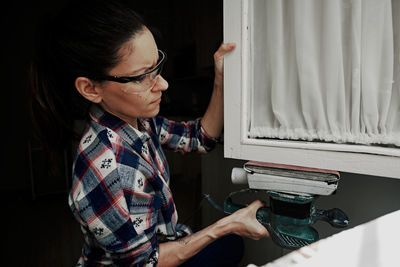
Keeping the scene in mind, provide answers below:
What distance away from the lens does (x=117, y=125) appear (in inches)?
33.0

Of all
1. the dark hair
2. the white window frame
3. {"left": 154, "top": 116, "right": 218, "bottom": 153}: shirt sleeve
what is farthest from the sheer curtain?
the dark hair

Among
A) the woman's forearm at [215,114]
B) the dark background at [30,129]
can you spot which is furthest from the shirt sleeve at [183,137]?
the dark background at [30,129]

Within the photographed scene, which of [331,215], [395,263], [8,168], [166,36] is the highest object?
[166,36]

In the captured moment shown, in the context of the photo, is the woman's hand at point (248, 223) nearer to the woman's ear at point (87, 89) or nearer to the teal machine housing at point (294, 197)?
the teal machine housing at point (294, 197)

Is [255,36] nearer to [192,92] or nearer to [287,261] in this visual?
[287,261]

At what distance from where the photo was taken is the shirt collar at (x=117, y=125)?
0.83 meters

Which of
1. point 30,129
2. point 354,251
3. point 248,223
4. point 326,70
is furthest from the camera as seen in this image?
point 30,129

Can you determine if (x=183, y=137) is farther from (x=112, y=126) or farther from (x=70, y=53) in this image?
(x=70, y=53)

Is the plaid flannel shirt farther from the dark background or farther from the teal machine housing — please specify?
the dark background

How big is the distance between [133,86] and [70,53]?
195 millimetres

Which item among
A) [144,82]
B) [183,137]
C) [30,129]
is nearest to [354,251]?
[144,82]

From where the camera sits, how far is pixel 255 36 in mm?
791

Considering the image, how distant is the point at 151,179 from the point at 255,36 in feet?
1.82

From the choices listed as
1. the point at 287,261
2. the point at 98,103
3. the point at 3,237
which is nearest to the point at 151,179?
the point at 98,103
